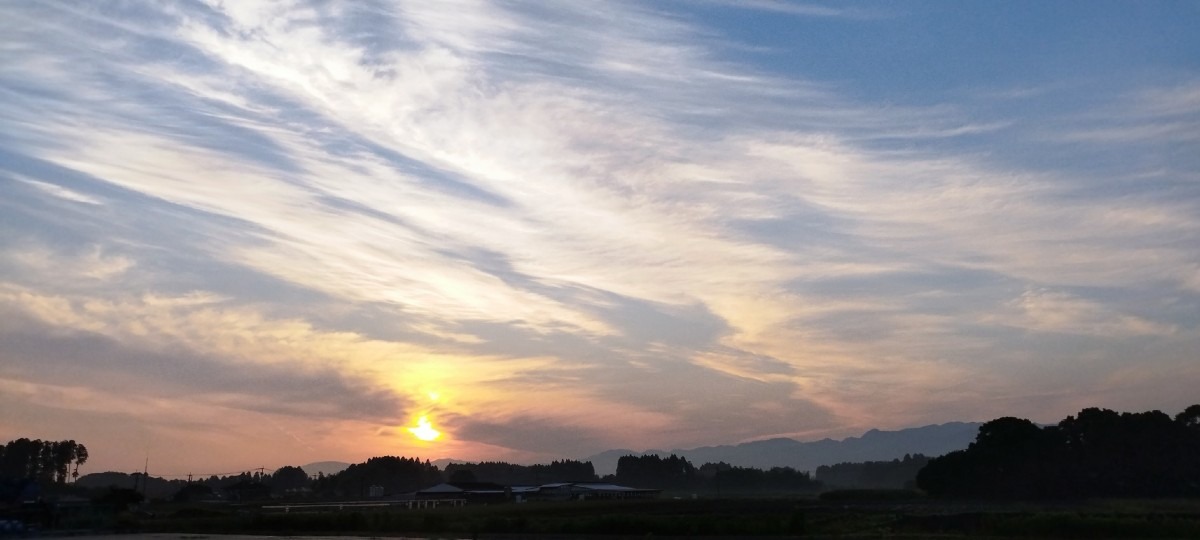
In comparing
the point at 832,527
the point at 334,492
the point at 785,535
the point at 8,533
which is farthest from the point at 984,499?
the point at 334,492

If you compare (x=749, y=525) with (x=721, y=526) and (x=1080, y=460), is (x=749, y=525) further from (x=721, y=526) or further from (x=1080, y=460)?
(x=1080, y=460)

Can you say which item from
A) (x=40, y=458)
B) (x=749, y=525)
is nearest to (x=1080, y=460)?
(x=749, y=525)

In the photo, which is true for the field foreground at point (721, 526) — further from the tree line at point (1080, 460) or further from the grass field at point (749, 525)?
the tree line at point (1080, 460)

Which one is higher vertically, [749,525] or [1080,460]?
[1080,460]

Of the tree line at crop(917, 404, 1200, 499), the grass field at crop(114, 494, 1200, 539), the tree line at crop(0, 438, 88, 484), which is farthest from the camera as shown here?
the tree line at crop(0, 438, 88, 484)

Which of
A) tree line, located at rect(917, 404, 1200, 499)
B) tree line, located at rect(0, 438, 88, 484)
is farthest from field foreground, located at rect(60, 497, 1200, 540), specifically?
tree line, located at rect(0, 438, 88, 484)

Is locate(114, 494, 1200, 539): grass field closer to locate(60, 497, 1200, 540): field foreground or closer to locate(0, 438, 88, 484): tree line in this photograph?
locate(60, 497, 1200, 540): field foreground

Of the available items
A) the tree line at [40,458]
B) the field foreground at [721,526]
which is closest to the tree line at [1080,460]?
the field foreground at [721,526]

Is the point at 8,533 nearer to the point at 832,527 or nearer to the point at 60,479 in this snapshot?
the point at 832,527

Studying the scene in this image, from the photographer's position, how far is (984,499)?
298 ft

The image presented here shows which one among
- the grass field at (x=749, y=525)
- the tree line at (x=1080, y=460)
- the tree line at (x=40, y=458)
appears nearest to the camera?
the grass field at (x=749, y=525)

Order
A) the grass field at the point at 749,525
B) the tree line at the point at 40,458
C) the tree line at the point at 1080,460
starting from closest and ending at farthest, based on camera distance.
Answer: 1. the grass field at the point at 749,525
2. the tree line at the point at 1080,460
3. the tree line at the point at 40,458

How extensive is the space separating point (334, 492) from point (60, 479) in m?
47.8

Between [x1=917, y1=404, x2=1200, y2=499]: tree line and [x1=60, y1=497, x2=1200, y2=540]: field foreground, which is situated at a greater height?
[x1=917, y1=404, x2=1200, y2=499]: tree line
